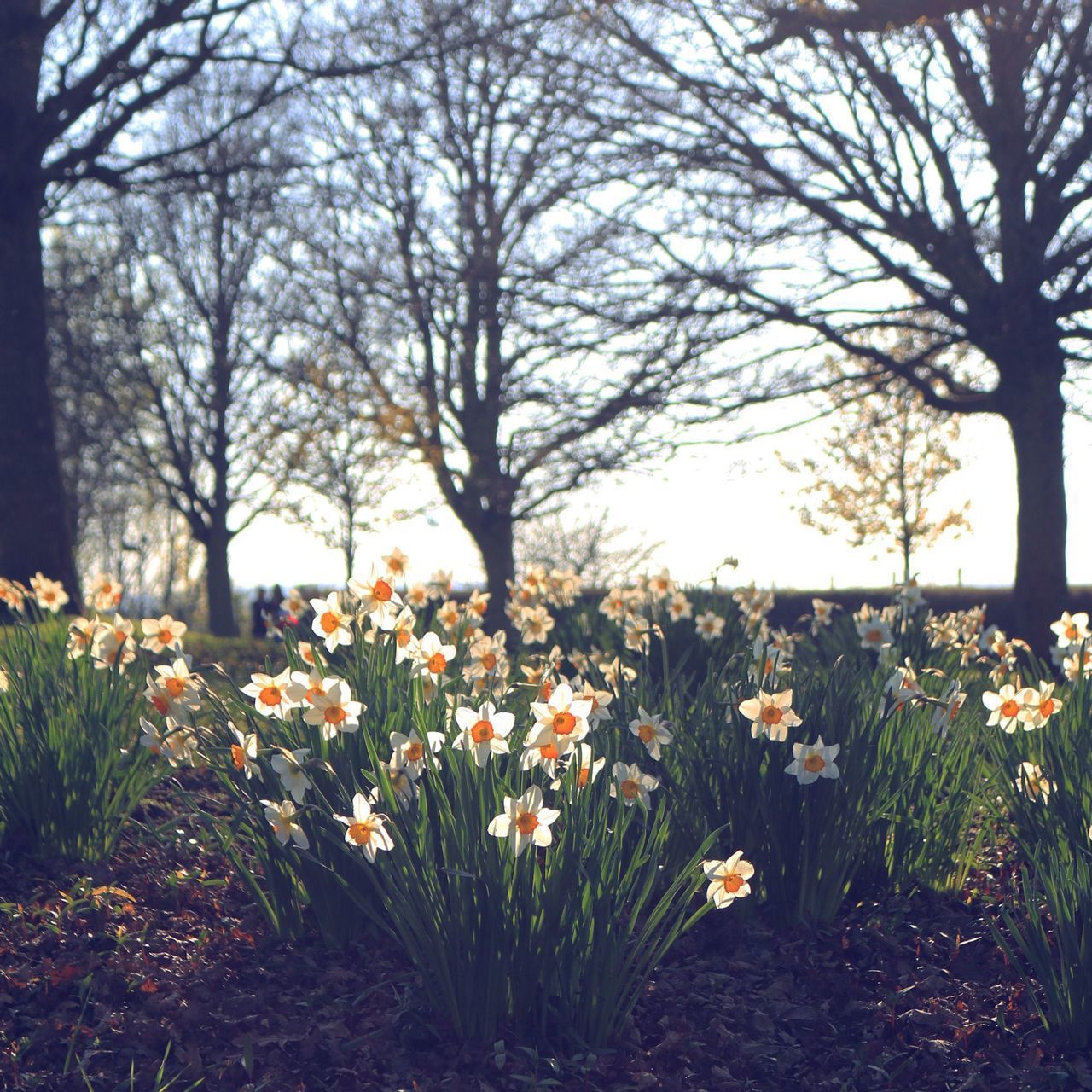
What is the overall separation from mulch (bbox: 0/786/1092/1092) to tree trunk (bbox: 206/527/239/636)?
56.9ft

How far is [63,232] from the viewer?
1872 centimetres

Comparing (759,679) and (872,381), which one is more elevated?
(872,381)

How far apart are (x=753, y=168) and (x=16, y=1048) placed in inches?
358

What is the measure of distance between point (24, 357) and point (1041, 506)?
8.56 metres

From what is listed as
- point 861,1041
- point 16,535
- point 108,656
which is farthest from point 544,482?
point 861,1041

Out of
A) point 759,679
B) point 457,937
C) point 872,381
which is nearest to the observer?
point 457,937

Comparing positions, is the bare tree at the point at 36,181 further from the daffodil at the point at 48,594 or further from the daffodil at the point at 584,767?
the daffodil at the point at 584,767

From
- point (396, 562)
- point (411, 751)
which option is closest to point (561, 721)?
point (411, 751)

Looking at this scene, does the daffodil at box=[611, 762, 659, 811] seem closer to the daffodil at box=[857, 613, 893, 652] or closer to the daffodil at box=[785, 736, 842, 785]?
the daffodil at box=[785, 736, 842, 785]

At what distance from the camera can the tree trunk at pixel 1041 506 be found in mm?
10281

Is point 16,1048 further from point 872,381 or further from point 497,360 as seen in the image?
point 497,360

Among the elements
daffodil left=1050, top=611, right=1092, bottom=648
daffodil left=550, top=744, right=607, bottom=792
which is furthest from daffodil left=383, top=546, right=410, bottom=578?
daffodil left=1050, top=611, right=1092, bottom=648

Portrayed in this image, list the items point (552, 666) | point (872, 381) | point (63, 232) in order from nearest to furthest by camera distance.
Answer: point (552, 666), point (872, 381), point (63, 232)

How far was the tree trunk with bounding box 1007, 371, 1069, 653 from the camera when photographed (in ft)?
33.7
